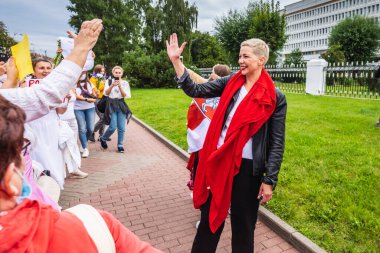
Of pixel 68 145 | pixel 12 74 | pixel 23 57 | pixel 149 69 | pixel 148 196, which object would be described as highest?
pixel 149 69

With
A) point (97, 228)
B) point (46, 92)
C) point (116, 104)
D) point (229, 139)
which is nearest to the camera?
point (97, 228)

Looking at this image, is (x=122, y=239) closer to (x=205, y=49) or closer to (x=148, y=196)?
(x=148, y=196)

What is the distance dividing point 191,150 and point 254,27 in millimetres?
27434

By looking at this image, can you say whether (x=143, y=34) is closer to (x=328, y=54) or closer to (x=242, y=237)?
(x=328, y=54)

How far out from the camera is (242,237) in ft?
8.55

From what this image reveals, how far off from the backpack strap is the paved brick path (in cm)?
256

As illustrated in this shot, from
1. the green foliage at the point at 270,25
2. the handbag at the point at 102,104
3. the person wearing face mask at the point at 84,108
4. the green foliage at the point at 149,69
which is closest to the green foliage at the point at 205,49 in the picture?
the green foliage at the point at 270,25

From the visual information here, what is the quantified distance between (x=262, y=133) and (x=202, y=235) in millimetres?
986

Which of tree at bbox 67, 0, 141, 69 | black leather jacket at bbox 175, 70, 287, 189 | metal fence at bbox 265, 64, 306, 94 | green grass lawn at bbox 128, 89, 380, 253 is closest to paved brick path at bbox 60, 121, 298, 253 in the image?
green grass lawn at bbox 128, 89, 380, 253

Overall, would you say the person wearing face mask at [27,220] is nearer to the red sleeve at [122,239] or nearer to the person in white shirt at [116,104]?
the red sleeve at [122,239]

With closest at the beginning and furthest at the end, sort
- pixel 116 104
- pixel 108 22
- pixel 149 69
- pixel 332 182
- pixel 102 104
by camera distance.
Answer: pixel 332 182 < pixel 116 104 < pixel 102 104 < pixel 149 69 < pixel 108 22

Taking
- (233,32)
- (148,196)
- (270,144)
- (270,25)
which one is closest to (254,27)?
(270,25)

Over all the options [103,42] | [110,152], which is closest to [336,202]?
[110,152]

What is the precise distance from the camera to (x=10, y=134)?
2.95 ft
